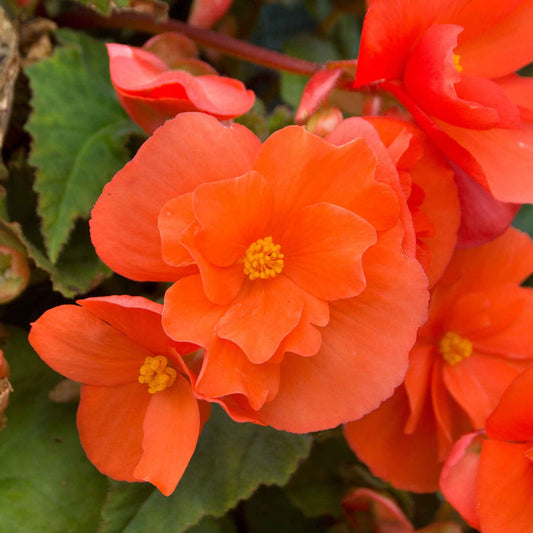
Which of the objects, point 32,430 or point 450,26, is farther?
point 32,430

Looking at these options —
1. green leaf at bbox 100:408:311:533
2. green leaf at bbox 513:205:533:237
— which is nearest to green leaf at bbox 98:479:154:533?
green leaf at bbox 100:408:311:533

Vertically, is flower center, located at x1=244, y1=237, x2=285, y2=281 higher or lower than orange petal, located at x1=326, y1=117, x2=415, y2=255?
lower

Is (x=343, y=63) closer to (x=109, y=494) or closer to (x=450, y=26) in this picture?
(x=450, y=26)

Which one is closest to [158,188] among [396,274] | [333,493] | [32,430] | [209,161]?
[209,161]

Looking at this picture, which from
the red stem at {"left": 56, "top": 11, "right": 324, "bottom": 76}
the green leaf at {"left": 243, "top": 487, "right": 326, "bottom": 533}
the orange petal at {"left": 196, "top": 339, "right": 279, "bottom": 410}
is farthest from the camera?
the green leaf at {"left": 243, "top": 487, "right": 326, "bottom": 533}

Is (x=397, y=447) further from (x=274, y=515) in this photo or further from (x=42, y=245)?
(x=42, y=245)

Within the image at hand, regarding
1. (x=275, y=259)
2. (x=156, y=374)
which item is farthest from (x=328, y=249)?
(x=156, y=374)

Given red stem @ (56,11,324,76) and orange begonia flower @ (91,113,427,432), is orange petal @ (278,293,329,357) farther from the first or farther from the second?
red stem @ (56,11,324,76)
